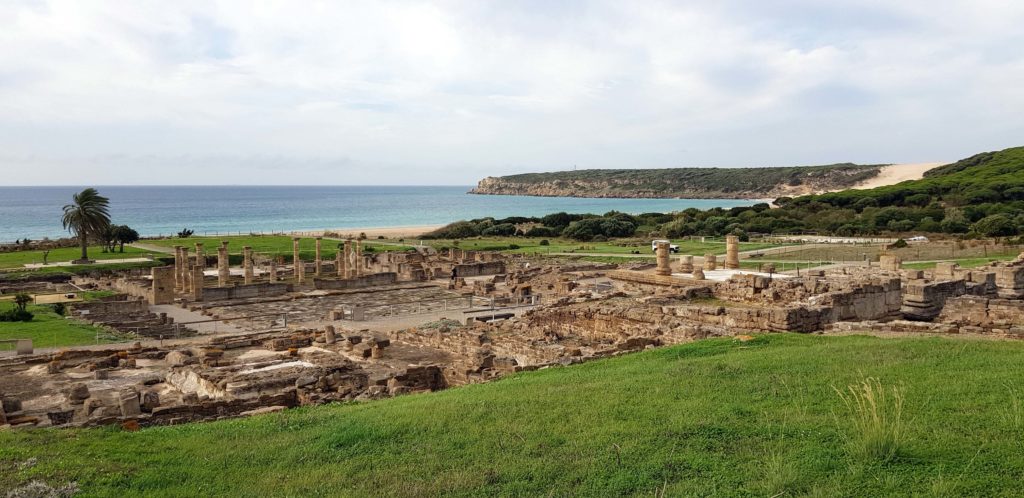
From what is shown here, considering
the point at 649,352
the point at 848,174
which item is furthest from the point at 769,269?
the point at 848,174

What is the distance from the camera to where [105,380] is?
1695 centimetres

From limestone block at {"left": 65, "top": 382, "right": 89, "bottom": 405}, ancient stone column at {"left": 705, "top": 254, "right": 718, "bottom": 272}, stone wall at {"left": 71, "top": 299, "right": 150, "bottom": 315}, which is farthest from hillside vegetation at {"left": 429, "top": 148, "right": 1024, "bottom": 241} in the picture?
limestone block at {"left": 65, "top": 382, "right": 89, "bottom": 405}

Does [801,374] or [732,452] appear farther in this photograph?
[801,374]

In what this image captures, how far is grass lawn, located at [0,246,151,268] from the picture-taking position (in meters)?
50.0

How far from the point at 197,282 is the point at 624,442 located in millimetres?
32850

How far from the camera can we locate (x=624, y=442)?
7.51 metres

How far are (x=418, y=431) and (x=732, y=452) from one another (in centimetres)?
373

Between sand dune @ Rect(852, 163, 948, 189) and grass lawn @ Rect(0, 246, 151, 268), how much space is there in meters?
132

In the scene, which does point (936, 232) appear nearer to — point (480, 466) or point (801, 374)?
point (801, 374)

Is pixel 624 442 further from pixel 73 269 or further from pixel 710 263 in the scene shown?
pixel 73 269

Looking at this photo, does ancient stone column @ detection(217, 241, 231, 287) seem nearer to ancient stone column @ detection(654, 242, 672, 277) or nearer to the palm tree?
the palm tree

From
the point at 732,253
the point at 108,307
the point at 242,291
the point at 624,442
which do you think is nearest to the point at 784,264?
the point at 732,253

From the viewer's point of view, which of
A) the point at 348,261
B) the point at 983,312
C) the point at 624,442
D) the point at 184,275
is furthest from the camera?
the point at 348,261

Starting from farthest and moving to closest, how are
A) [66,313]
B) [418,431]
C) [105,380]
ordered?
1. [66,313]
2. [105,380]
3. [418,431]
